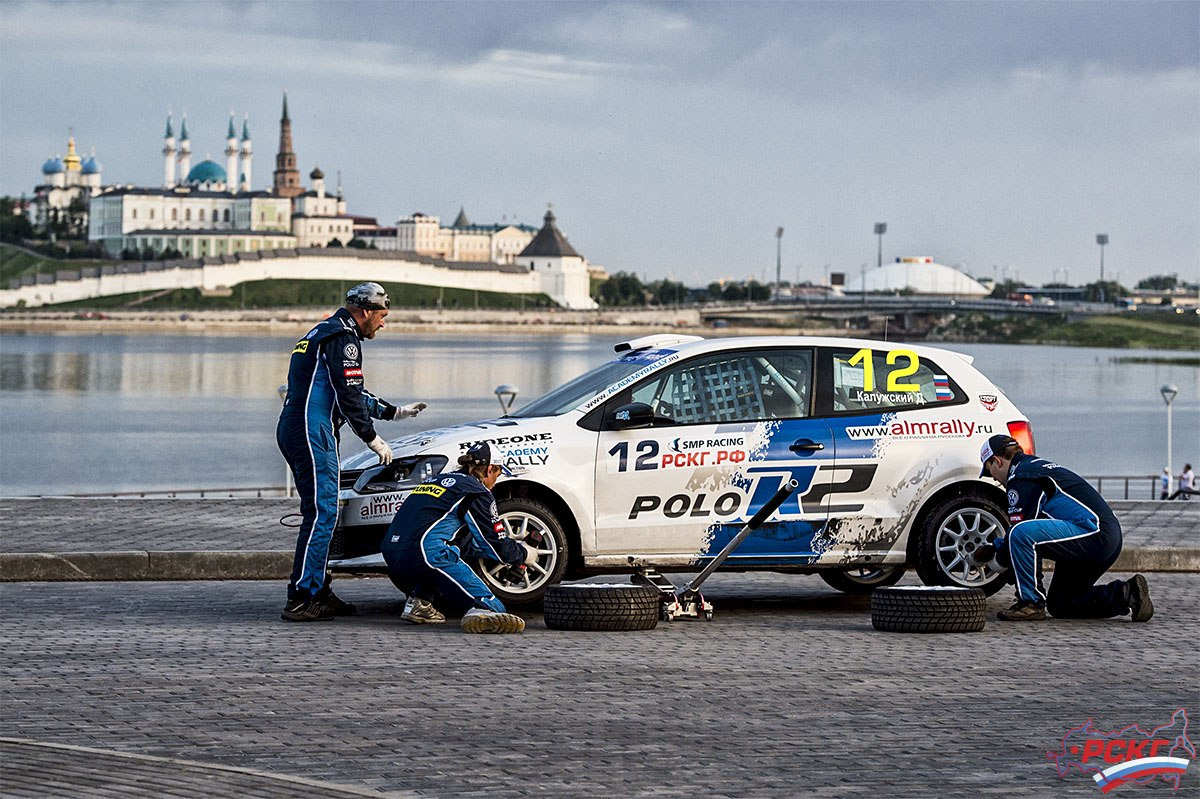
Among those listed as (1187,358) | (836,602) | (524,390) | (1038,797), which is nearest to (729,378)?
(836,602)

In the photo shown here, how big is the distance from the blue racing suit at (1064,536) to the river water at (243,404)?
24873 millimetres

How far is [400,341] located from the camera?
191750 mm

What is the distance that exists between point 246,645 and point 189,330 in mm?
194377

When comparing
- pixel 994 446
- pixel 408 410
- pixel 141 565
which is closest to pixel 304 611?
pixel 408 410

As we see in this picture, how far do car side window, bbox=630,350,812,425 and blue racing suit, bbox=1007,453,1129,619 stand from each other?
57.1 inches

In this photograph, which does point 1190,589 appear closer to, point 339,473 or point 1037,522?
point 1037,522

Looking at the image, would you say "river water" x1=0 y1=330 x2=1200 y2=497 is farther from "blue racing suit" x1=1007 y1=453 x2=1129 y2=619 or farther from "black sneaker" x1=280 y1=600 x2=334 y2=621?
"blue racing suit" x1=1007 y1=453 x2=1129 y2=619

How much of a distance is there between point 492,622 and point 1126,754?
4.26 metres

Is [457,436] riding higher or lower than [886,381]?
lower

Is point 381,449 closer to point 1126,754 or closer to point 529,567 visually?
point 529,567

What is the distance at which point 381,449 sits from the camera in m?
10.8

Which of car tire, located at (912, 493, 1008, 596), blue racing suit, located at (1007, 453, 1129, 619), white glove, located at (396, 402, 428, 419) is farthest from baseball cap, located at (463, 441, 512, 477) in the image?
blue racing suit, located at (1007, 453, 1129, 619)

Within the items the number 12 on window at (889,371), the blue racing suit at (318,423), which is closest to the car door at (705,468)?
the number 12 on window at (889,371)

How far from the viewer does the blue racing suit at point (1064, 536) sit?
36.3ft
